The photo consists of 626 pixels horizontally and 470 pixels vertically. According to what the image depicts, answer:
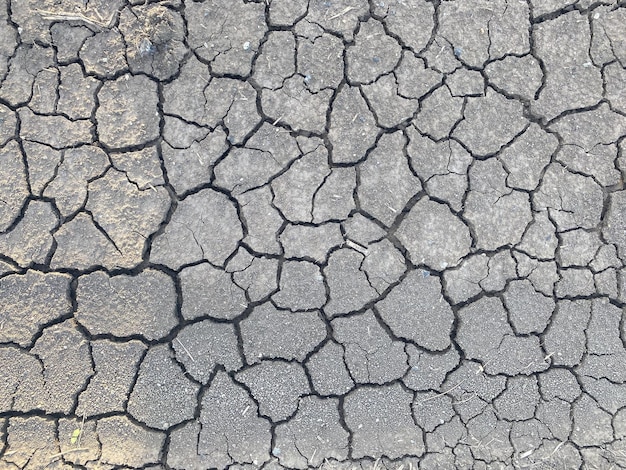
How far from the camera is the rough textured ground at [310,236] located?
10.0 ft

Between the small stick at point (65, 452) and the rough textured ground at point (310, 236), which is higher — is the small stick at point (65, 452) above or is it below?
below

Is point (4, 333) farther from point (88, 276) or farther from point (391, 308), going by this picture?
point (391, 308)

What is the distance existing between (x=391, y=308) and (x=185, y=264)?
3.96 ft

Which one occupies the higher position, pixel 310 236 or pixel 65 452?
pixel 310 236

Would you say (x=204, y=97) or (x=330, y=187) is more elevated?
(x=204, y=97)

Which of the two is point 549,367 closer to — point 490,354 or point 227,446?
point 490,354

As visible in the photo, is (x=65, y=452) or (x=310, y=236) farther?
(x=310, y=236)

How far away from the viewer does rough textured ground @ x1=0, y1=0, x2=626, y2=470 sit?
3.06 metres

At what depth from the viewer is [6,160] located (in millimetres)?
3098

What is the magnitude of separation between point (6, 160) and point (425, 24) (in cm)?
256

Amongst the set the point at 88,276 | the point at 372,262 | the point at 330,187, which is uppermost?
the point at 330,187

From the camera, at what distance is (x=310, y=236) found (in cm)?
313

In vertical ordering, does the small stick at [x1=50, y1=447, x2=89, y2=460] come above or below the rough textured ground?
below

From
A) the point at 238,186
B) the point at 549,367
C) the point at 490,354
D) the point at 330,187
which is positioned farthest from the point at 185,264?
the point at 549,367
